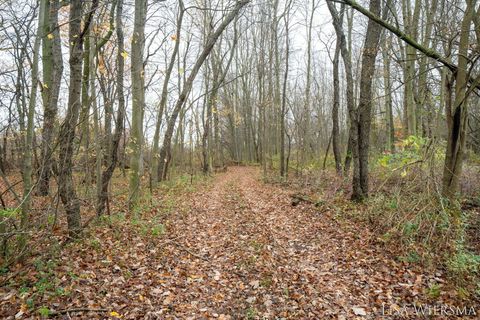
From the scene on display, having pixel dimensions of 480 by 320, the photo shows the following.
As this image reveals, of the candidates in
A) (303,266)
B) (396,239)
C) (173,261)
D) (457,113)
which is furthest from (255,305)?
(457,113)

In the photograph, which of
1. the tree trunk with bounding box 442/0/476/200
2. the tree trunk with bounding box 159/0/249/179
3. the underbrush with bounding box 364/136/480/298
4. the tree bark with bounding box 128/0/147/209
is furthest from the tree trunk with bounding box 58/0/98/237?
the tree trunk with bounding box 442/0/476/200

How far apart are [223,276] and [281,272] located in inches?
38.6

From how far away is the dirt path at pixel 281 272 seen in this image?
4.09 meters

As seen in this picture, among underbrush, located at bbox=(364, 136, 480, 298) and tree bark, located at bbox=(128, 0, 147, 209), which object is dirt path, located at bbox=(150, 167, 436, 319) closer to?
underbrush, located at bbox=(364, 136, 480, 298)

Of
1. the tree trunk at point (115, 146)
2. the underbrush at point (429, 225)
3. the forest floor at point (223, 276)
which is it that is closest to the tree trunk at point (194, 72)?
the tree trunk at point (115, 146)

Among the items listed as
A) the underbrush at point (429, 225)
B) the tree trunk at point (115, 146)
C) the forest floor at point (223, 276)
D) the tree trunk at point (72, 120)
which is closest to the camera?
the forest floor at point (223, 276)

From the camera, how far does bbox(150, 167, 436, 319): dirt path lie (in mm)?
4086

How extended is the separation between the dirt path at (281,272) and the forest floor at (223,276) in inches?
0.7

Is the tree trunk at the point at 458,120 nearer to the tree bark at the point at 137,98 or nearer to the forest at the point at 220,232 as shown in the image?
the forest at the point at 220,232

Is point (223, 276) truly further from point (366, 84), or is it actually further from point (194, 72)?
point (194, 72)

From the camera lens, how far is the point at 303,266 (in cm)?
529

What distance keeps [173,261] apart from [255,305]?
2.02 m

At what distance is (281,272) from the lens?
500 cm

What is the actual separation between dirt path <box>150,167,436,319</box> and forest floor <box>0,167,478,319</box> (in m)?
0.02
